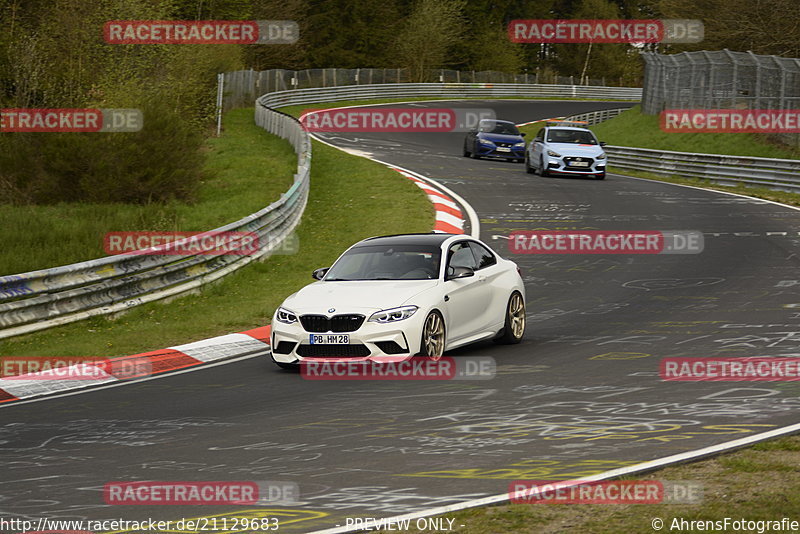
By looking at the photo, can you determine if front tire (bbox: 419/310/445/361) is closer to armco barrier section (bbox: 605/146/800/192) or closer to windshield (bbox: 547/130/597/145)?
armco barrier section (bbox: 605/146/800/192)

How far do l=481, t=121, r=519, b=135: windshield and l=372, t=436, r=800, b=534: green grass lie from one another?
32.9 metres

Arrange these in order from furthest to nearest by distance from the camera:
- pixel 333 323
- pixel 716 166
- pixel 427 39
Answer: pixel 427 39 < pixel 716 166 < pixel 333 323

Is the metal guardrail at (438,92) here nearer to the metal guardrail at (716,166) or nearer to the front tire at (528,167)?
the metal guardrail at (716,166)

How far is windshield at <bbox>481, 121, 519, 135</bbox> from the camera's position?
39.5 metres

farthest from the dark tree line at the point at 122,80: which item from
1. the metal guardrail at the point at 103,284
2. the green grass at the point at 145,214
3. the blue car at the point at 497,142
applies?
the blue car at the point at 497,142

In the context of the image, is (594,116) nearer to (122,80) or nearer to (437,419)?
(122,80)

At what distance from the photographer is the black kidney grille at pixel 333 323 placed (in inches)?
449

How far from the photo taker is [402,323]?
37.3 feet

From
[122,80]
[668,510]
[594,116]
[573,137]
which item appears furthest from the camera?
[594,116]

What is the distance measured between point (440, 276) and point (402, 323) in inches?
45.5

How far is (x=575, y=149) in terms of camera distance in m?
33.5

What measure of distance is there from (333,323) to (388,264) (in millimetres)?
1540

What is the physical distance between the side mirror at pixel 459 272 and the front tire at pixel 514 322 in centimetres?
91

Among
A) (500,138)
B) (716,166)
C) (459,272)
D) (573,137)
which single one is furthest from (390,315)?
(500,138)
